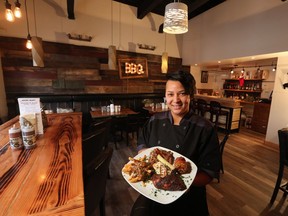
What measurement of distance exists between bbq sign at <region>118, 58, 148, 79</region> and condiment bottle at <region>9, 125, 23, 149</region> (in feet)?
13.8

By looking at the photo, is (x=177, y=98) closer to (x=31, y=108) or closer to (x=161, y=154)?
(x=161, y=154)

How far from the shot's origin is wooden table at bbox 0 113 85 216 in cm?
60

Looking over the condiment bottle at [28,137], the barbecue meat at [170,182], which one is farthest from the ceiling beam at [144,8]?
the barbecue meat at [170,182]

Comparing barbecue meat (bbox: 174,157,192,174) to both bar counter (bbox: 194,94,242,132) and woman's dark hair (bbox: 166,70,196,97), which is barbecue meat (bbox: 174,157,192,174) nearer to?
woman's dark hair (bbox: 166,70,196,97)

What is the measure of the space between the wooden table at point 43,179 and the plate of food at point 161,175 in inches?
11.9

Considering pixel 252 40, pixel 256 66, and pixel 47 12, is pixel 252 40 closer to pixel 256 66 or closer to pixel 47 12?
pixel 256 66

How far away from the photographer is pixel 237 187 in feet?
7.88

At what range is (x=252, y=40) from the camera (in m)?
3.87

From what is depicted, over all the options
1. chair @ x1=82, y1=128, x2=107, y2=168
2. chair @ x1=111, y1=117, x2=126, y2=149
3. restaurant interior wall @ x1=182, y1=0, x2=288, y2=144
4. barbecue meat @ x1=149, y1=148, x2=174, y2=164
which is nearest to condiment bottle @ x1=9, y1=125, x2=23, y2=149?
chair @ x1=82, y1=128, x2=107, y2=168

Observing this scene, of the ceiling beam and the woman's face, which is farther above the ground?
the ceiling beam

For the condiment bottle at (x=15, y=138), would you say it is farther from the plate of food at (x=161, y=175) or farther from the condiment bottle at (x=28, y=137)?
the plate of food at (x=161, y=175)

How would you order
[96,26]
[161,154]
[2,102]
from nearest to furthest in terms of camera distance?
[161,154] → [2,102] → [96,26]

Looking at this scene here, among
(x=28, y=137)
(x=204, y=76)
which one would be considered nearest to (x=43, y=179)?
(x=28, y=137)

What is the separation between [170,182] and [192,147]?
0.37 meters
